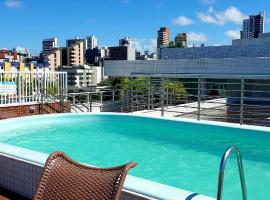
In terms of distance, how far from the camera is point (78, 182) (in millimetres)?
2131

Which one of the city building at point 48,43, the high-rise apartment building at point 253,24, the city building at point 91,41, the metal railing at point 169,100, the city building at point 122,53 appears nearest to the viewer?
the metal railing at point 169,100

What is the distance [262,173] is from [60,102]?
20.4 feet

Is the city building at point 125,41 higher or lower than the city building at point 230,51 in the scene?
higher

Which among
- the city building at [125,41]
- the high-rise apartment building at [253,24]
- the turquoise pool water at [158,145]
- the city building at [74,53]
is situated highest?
the high-rise apartment building at [253,24]

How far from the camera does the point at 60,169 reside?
2.23m

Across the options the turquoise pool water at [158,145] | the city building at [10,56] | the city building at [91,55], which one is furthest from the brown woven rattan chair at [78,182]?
the city building at [91,55]

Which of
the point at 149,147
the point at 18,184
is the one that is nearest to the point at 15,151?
the point at 18,184

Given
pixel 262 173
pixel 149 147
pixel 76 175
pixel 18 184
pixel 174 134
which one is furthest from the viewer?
pixel 174 134

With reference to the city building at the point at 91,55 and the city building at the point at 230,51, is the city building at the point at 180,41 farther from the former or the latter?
the city building at the point at 91,55

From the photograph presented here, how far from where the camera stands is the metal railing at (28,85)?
886 cm

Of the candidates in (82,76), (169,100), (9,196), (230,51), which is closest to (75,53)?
(82,76)

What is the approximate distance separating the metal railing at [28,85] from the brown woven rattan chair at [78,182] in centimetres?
703

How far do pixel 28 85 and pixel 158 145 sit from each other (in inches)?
189

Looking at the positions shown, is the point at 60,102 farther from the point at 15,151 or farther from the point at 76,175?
the point at 76,175
